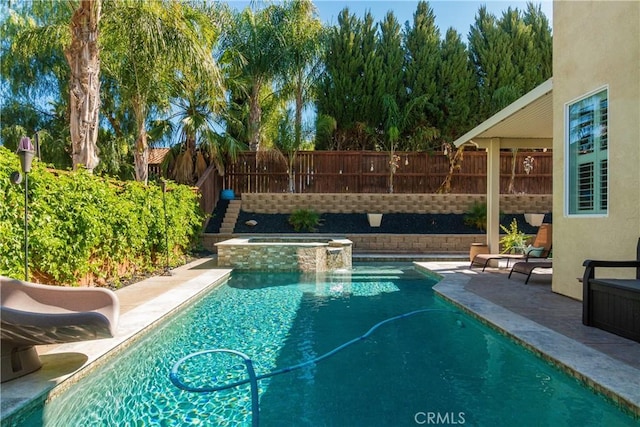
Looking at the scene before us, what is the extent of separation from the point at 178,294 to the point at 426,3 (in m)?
17.1

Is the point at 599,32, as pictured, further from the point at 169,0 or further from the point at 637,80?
the point at 169,0

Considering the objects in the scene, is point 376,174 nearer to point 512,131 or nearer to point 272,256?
point 512,131

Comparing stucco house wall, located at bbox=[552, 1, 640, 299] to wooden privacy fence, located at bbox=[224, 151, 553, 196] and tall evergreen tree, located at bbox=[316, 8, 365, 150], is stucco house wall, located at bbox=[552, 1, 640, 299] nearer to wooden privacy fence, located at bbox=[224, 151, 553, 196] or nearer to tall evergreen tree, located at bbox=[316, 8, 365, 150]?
wooden privacy fence, located at bbox=[224, 151, 553, 196]

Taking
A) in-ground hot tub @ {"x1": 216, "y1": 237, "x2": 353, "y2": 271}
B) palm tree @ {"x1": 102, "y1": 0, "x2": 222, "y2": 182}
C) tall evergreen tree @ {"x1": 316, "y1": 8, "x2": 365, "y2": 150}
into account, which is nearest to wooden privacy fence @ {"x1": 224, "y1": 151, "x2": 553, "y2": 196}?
tall evergreen tree @ {"x1": 316, "y1": 8, "x2": 365, "y2": 150}

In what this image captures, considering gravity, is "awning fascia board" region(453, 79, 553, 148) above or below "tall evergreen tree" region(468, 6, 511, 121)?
below

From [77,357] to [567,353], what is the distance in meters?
4.05

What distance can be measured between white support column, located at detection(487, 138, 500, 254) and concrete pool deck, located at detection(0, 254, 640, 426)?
70.6 inches

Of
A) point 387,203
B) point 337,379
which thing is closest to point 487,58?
point 387,203

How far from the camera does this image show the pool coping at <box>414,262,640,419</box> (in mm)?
2691

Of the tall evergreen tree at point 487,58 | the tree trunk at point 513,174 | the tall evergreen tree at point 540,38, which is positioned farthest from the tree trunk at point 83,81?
the tall evergreen tree at point 540,38

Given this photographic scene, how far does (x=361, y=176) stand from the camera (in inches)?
627

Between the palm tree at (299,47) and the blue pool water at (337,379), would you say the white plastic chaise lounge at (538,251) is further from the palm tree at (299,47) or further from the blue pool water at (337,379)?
the palm tree at (299,47)

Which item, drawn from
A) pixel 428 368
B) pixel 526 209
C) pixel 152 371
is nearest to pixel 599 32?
pixel 428 368

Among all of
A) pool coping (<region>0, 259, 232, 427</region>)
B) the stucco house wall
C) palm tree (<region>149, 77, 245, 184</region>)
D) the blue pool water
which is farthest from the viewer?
palm tree (<region>149, 77, 245, 184</region>)
